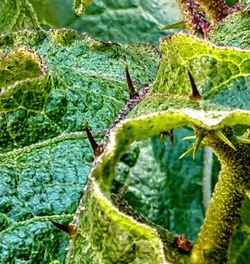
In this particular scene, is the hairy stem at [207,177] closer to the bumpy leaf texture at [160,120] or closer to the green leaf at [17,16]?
the green leaf at [17,16]

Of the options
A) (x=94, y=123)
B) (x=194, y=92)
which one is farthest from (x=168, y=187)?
(x=194, y=92)

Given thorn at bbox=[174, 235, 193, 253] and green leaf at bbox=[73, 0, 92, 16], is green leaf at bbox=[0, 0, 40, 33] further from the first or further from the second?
thorn at bbox=[174, 235, 193, 253]

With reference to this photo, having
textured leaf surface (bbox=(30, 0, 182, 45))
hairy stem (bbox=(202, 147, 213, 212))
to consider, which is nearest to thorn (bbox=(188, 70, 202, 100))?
hairy stem (bbox=(202, 147, 213, 212))

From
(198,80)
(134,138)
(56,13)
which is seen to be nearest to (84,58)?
(198,80)

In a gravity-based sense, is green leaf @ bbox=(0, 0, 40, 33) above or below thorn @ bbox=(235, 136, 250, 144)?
below

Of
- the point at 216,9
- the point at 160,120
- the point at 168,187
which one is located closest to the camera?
the point at 160,120

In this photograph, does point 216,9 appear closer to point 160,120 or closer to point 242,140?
point 242,140
